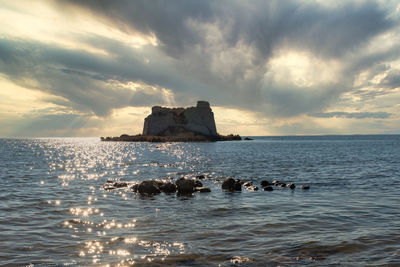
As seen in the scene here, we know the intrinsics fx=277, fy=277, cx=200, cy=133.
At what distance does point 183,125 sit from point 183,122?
8.97 ft

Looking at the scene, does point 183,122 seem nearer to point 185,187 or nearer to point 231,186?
point 231,186

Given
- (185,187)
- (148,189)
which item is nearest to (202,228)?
(185,187)

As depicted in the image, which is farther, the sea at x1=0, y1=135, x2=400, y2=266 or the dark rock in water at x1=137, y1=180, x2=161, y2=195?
the dark rock in water at x1=137, y1=180, x2=161, y2=195

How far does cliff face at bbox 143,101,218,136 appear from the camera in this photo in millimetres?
161000

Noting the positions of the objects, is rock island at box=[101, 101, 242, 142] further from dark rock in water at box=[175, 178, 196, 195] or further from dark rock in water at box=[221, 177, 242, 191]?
dark rock in water at box=[175, 178, 196, 195]

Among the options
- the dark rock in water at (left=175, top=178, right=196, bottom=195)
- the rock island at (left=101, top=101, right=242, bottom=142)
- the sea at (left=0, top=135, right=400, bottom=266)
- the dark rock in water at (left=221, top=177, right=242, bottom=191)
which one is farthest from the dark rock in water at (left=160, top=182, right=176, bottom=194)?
the rock island at (left=101, top=101, right=242, bottom=142)

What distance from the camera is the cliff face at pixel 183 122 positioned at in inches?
6339

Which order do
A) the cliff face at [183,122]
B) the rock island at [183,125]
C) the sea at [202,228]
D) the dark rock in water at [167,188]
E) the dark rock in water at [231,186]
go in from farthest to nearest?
the cliff face at [183,122]
the rock island at [183,125]
the dark rock in water at [231,186]
the dark rock in water at [167,188]
the sea at [202,228]

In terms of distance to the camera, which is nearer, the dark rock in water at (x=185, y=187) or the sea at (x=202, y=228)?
the sea at (x=202, y=228)

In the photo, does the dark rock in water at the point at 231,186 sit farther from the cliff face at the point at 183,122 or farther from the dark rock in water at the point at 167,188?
the cliff face at the point at 183,122

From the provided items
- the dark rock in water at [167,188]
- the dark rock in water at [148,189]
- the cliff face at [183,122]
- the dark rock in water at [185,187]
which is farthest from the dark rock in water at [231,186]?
the cliff face at [183,122]

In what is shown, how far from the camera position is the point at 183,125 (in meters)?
165

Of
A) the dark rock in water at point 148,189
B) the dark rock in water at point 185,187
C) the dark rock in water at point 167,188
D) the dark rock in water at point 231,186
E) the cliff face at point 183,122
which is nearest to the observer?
the dark rock in water at point 148,189

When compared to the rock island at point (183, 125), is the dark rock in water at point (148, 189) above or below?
below
